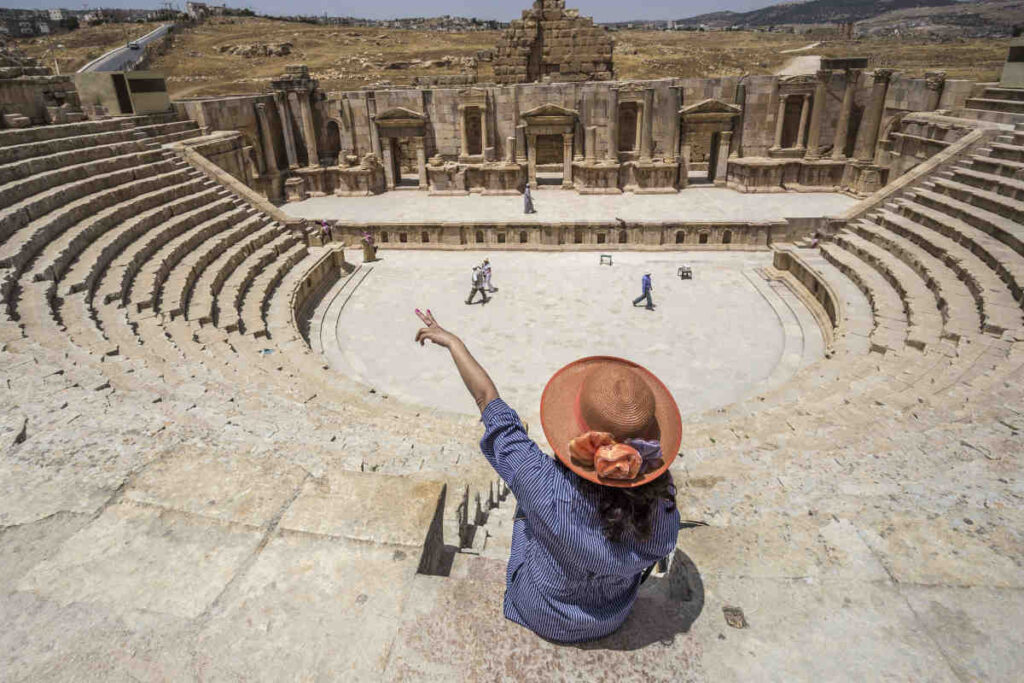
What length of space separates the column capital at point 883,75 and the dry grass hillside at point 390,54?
13.9 m

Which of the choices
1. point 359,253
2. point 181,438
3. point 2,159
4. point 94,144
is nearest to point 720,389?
point 181,438

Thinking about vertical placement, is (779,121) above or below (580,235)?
above

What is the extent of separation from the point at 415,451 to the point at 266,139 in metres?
21.3

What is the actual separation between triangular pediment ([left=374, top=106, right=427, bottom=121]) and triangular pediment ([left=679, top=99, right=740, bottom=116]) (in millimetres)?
10454

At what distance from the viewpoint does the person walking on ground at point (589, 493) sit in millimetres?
2113

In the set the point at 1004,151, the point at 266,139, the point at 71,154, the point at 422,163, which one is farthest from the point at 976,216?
the point at 266,139

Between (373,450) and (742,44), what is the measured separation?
6696cm

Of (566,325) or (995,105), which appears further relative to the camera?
(995,105)

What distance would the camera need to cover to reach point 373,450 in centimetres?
593

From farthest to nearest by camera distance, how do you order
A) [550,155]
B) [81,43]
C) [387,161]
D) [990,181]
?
[81,43]
[550,155]
[387,161]
[990,181]

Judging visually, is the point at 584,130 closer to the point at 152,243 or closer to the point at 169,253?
the point at 169,253

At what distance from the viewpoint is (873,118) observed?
2111cm

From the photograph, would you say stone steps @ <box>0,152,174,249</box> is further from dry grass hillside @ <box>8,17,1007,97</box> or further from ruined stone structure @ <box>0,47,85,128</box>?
dry grass hillside @ <box>8,17,1007,97</box>

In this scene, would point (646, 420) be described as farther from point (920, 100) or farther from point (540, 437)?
point (920, 100)
